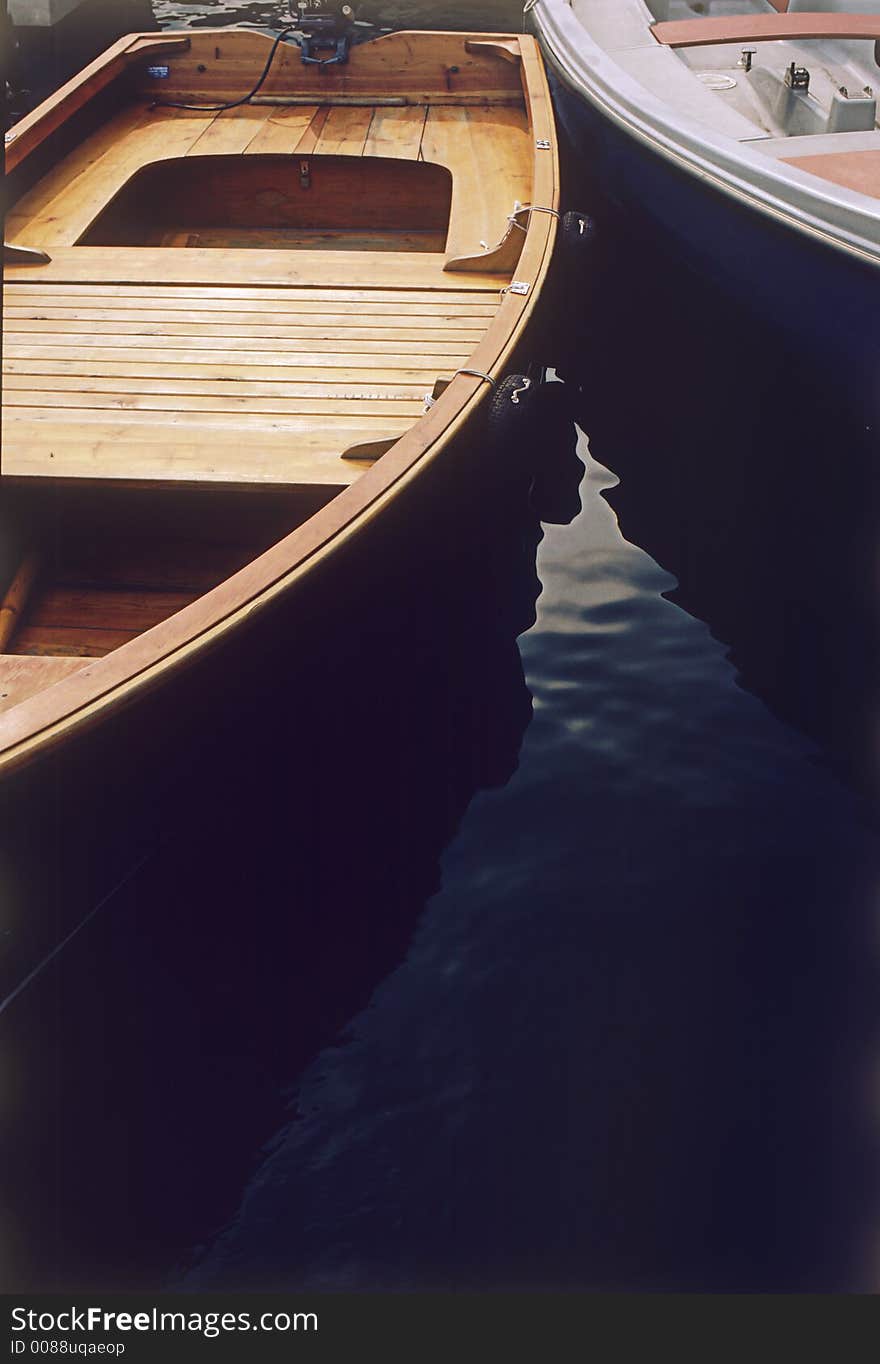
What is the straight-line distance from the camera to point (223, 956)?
11.3ft

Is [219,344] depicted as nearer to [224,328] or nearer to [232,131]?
[224,328]

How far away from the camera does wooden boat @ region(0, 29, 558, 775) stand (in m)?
3.34

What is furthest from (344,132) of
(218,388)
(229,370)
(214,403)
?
(214,403)

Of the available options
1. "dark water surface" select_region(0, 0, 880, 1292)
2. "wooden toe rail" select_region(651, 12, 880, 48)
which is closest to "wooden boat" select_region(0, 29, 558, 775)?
"dark water surface" select_region(0, 0, 880, 1292)

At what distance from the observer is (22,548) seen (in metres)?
3.94

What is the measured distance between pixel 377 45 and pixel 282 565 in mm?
5948

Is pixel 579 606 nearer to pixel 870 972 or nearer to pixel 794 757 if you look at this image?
pixel 794 757

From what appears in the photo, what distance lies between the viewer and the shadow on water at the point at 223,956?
9.59ft

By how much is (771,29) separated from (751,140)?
172 cm

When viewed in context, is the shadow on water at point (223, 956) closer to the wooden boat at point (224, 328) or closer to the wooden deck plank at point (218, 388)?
the wooden boat at point (224, 328)

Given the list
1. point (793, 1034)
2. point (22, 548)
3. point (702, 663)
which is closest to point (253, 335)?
point (22, 548)

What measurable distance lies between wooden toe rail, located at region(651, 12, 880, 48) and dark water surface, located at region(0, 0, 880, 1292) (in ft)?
11.4

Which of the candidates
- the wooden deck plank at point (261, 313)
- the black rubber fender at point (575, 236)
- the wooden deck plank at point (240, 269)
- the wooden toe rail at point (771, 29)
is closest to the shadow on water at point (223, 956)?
the wooden deck plank at point (261, 313)

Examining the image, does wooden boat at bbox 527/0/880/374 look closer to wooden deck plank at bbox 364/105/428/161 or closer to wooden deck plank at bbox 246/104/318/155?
wooden deck plank at bbox 364/105/428/161
